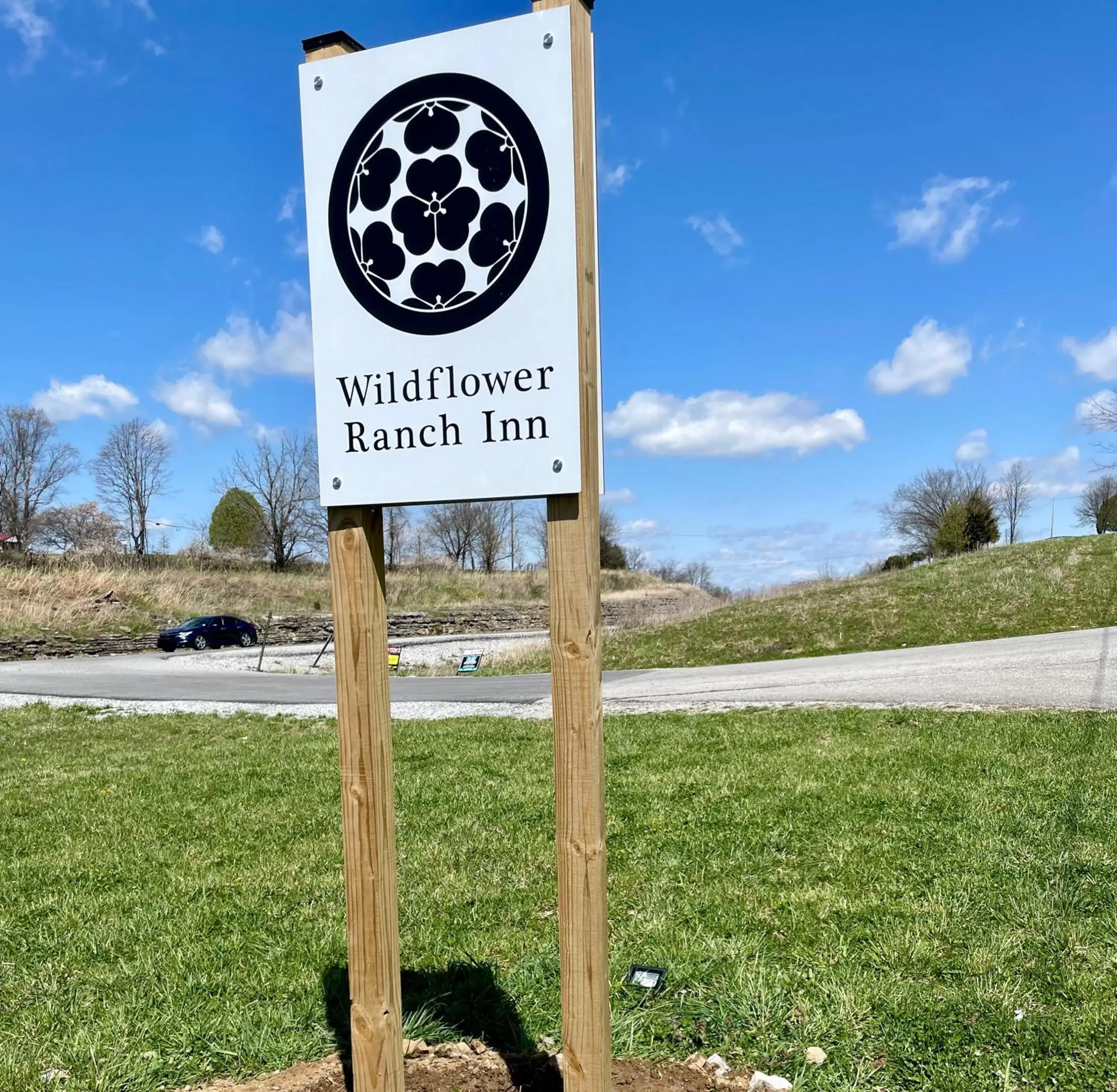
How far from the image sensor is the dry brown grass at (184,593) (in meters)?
29.3

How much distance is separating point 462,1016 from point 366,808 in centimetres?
113

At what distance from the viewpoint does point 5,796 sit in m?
7.14

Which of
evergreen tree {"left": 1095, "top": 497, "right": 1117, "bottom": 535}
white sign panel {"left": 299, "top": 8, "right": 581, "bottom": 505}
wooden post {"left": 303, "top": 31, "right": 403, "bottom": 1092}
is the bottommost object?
wooden post {"left": 303, "top": 31, "right": 403, "bottom": 1092}

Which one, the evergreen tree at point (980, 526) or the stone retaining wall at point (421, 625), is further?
the evergreen tree at point (980, 526)

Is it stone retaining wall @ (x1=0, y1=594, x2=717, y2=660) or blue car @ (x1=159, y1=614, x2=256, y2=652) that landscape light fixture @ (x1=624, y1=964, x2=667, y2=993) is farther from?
blue car @ (x1=159, y1=614, x2=256, y2=652)

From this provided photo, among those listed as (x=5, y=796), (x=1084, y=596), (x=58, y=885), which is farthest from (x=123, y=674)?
(x=1084, y=596)

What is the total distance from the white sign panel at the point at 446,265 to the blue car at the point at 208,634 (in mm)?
27828

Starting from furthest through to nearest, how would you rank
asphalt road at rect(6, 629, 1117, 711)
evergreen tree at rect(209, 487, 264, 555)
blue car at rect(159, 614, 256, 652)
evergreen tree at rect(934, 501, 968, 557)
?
evergreen tree at rect(209, 487, 264, 555)
evergreen tree at rect(934, 501, 968, 557)
blue car at rect(159, 614, 256, 652)
asphalt road at rect(6, 629, 1117, 711)

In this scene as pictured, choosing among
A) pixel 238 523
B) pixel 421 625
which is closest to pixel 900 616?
pixel 421 625

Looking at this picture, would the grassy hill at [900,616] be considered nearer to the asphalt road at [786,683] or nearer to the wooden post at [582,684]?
the asphalt road at [786,683]

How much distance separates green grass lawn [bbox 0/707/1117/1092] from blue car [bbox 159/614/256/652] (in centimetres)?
2174

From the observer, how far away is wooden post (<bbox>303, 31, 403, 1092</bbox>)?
8.31ft

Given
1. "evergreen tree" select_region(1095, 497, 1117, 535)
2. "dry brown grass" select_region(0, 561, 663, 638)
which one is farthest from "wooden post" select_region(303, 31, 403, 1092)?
"evergreen tree" select_region(1095, 497, 1117, 535)

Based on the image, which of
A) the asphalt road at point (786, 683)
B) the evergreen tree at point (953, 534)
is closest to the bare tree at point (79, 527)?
the asphalt road at point (786, 683)
